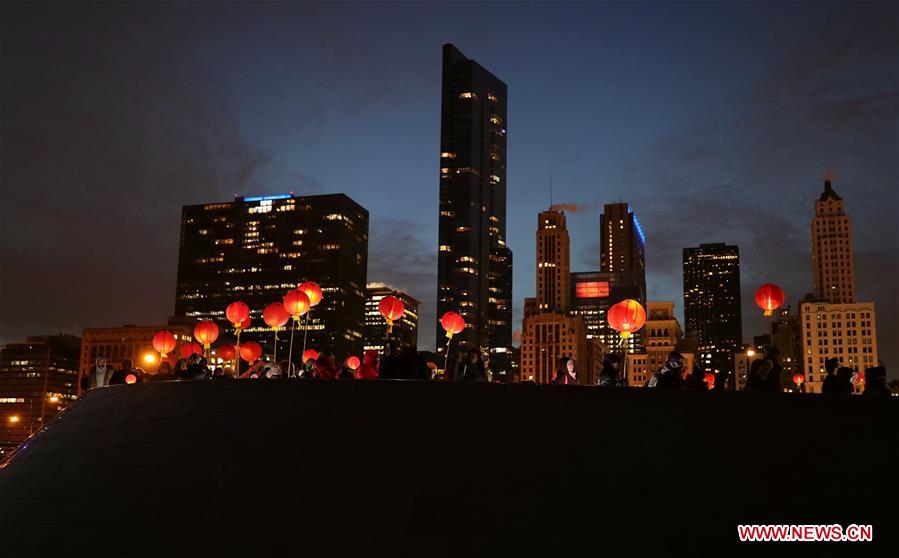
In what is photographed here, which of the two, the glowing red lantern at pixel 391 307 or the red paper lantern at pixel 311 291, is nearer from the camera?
the red paper lantern at pixel 311 291

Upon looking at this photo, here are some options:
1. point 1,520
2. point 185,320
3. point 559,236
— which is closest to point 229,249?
point 185,320

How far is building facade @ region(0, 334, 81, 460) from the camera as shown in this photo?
140 meters

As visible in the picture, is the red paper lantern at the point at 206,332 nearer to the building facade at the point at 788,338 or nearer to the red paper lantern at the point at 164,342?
the red paper lantern at the point at 164,342

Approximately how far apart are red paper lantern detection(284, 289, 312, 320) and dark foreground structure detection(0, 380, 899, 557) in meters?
9.62

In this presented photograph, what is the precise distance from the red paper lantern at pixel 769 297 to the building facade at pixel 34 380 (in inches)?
5667

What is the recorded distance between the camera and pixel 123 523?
32.1 feet

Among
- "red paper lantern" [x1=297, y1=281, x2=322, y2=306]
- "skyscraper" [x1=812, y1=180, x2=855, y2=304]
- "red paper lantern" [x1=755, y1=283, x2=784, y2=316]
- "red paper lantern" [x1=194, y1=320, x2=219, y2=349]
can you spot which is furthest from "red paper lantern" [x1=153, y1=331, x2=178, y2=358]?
"skyscraper" [x1=812, y1=180, x2=855, y2=304]

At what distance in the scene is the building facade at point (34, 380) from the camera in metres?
140

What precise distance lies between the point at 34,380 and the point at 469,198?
10231 centimetres

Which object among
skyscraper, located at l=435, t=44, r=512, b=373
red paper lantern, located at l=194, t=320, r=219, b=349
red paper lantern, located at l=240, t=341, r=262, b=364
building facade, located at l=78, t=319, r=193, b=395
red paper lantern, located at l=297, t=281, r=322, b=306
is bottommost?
red paper lantern, located at l=240, t=341, r=262, b=364

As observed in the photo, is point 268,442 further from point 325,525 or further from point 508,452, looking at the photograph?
point 508,452

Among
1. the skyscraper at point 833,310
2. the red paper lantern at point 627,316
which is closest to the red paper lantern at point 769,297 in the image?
the red paper lantern at point 627,316

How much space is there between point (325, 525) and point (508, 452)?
7.64ft

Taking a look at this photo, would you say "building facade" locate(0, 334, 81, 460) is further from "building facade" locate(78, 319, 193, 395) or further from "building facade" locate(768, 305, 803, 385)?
"building facade" locate(768, 305, 803, 385)
